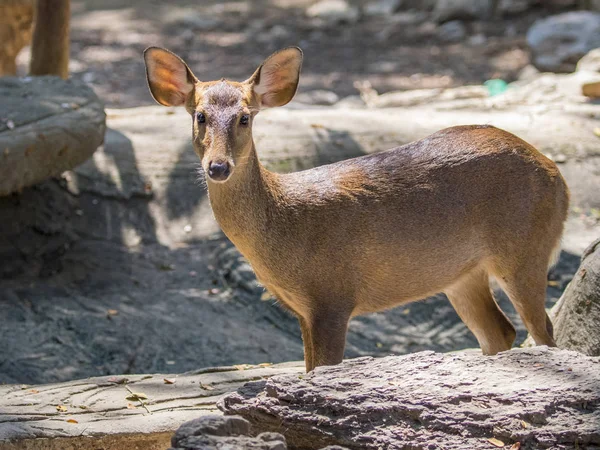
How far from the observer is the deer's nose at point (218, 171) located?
4234 millimetres

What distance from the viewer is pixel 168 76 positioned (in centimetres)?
493

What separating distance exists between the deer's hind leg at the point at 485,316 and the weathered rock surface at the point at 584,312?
0.30m

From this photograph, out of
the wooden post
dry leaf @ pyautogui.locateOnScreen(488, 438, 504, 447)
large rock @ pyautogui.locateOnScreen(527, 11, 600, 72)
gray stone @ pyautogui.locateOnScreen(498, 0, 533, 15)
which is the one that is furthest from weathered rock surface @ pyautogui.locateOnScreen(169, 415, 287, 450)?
gray stone @ pyautogui.locateOnScreen(498, 0, 533, 15)

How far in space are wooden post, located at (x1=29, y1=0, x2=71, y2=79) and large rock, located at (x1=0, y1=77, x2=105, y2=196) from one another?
1.03 meters

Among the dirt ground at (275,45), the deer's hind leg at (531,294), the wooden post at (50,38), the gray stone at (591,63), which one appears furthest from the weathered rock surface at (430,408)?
the dirt ground at (275,45)

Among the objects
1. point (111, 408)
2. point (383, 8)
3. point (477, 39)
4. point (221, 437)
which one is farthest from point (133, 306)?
point (383, 8)

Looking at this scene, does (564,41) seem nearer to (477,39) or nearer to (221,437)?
(477,39)

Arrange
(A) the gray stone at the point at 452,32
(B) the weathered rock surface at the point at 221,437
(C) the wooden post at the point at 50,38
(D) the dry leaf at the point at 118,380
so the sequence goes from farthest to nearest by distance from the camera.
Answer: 1. (A) the gray stone at the point at 452,32
2. (C) the wooden post at the point at 50,38
3. (D) the dry leaf at the point at 118,380
4. (B) the weathered rock surface at the point at 221,437

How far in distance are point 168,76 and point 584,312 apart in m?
2.59

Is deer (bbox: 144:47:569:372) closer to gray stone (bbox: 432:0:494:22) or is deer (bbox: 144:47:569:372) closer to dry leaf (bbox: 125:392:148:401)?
dry leaf (bbox: 125:392:148:401)

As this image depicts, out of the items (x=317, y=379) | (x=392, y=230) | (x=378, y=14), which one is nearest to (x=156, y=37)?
(x=378, y=14)

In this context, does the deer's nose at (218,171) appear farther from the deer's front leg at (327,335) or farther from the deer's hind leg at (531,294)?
the deer's hind leg at (531,294)

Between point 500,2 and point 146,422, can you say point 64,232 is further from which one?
point 500,2

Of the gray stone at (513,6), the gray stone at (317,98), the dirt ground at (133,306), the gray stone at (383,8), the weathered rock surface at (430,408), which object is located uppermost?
the gray stone at (383,8)
